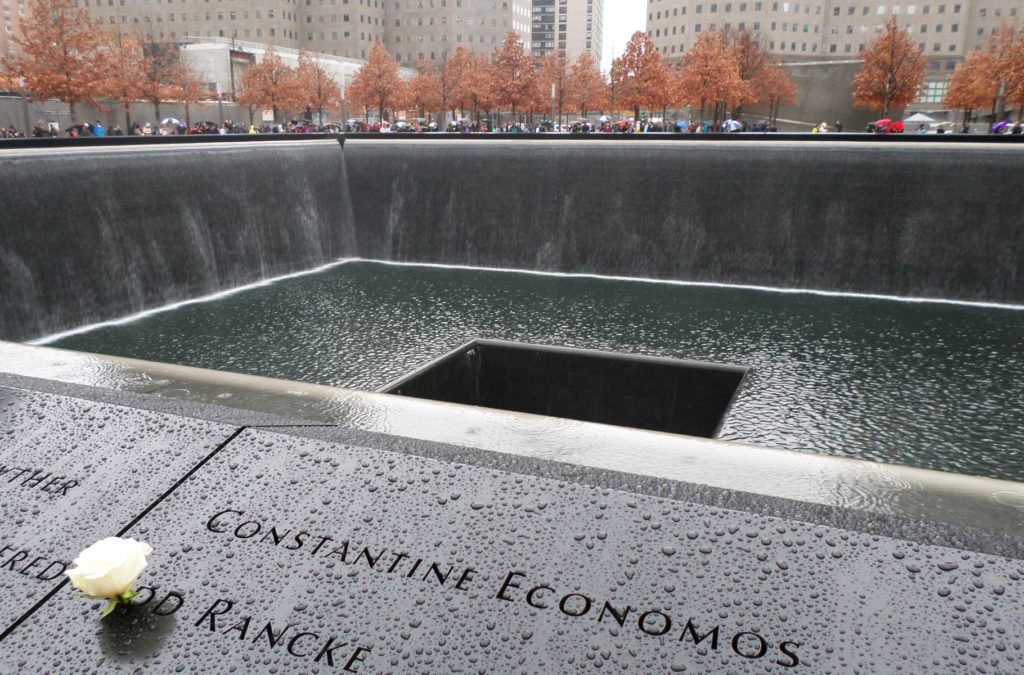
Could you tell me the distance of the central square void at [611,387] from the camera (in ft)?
20.3

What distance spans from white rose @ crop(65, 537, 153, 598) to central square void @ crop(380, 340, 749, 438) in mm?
4477

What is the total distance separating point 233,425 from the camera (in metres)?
2.21

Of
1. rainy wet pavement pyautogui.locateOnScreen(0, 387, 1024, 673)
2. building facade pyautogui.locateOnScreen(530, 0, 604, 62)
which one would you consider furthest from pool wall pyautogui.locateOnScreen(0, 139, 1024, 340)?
building facade pyautogui.locateOnScreen(530, 0, 604, 62)

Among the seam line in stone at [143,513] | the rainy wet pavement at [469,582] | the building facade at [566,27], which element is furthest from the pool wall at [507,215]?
the building facade at [566,27]

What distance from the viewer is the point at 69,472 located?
203 centimetres

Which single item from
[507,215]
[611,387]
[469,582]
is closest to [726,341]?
[611,387]

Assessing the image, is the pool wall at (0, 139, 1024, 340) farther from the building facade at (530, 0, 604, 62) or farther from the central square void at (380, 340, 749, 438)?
the building facade at (530, 0, 604, 62)

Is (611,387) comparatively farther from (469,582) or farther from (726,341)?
(469,582)

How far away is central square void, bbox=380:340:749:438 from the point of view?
20.3 ft

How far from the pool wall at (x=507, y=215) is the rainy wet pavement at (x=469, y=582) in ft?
24.1

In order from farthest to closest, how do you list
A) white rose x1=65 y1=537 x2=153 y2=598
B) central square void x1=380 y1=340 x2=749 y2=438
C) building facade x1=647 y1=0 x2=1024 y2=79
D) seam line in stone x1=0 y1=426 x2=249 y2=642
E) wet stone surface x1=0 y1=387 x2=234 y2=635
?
building facade x1=647 y1=0 x2=1024 y2=79
central square void x1=380 y1=340 x2=749 y2=438
wet stone surface x1=0 y1=387 x2=234 y2=635
seam line in stone x1=0 y1=426 x2=249 y2=642
white rose x1=65 y1=537 x2=153 y2=598

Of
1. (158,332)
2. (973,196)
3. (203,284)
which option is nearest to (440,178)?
(203,284)

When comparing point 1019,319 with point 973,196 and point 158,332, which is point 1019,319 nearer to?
point 973,196

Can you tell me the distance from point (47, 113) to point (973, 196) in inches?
1581
